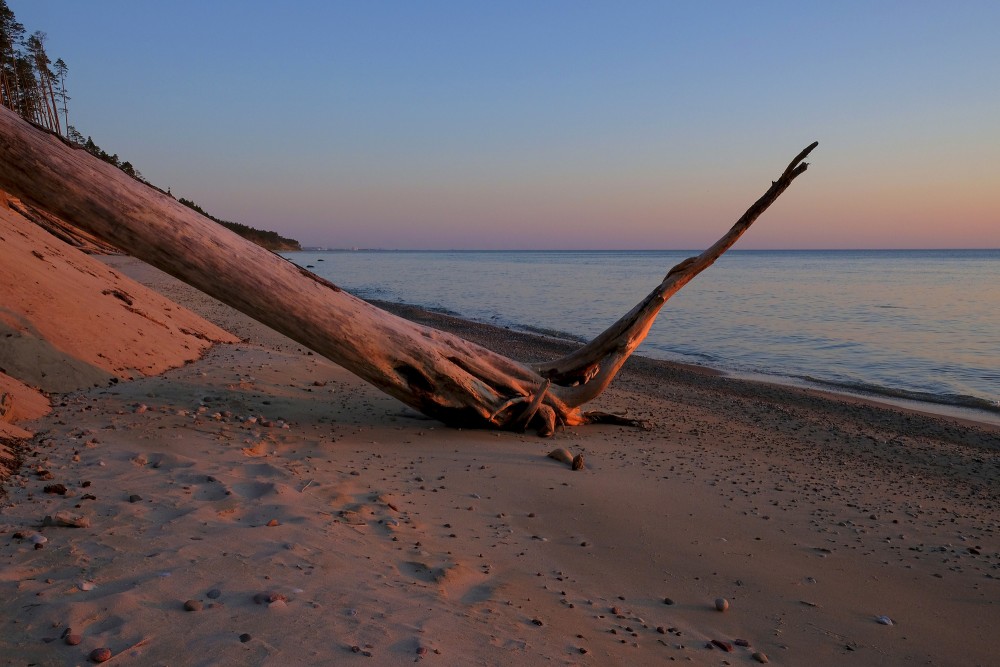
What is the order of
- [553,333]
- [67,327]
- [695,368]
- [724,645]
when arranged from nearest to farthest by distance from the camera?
[724,645], [67,327], [695,368], [553,333]

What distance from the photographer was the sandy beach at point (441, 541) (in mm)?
2488

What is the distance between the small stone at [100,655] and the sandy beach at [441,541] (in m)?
0.02

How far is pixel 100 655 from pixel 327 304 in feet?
12.0

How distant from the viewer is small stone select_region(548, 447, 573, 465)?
5441mm

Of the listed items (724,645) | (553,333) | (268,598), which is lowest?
(553,333)

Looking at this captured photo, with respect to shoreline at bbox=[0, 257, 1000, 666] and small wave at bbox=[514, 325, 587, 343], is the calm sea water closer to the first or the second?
small wave at bbox=[514, 325, 587, 343]

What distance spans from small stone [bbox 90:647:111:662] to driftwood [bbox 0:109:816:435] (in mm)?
3478

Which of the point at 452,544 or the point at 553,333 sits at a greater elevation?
the point at 452,544

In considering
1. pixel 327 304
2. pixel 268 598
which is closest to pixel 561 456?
pixel 327 304

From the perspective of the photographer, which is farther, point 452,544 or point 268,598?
point 452,544

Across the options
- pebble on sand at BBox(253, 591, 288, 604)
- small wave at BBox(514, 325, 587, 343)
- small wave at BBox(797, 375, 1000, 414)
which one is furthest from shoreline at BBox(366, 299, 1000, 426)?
pebble on sand at BBox(253, 591, 288, 604)

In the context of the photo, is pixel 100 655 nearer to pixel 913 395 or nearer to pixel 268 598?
pixel 268 598

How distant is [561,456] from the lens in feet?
17.9

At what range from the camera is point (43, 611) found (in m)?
2.33
